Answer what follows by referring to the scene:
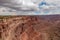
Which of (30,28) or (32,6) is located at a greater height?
(32,6)

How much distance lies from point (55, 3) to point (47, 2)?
0.08 metres

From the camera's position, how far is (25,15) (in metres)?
1.15

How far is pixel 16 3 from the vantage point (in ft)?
3.60

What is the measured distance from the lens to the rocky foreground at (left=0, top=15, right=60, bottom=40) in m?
1.09

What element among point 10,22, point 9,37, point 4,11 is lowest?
point 9,37

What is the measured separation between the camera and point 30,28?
111 cm

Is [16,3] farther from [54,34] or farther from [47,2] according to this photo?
[54,34]

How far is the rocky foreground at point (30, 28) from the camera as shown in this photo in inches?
42.8

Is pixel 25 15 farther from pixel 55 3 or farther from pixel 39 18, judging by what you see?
pixel 55 3

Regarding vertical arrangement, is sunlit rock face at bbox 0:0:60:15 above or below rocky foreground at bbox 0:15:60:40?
above

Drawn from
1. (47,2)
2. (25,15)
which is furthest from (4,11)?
(47,2)

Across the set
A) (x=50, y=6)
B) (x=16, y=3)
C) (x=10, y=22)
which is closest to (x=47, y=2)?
(x=50, y=6)

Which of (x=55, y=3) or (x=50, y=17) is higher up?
(x=55, y=3)

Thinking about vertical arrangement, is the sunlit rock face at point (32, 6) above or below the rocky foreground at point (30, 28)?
above
